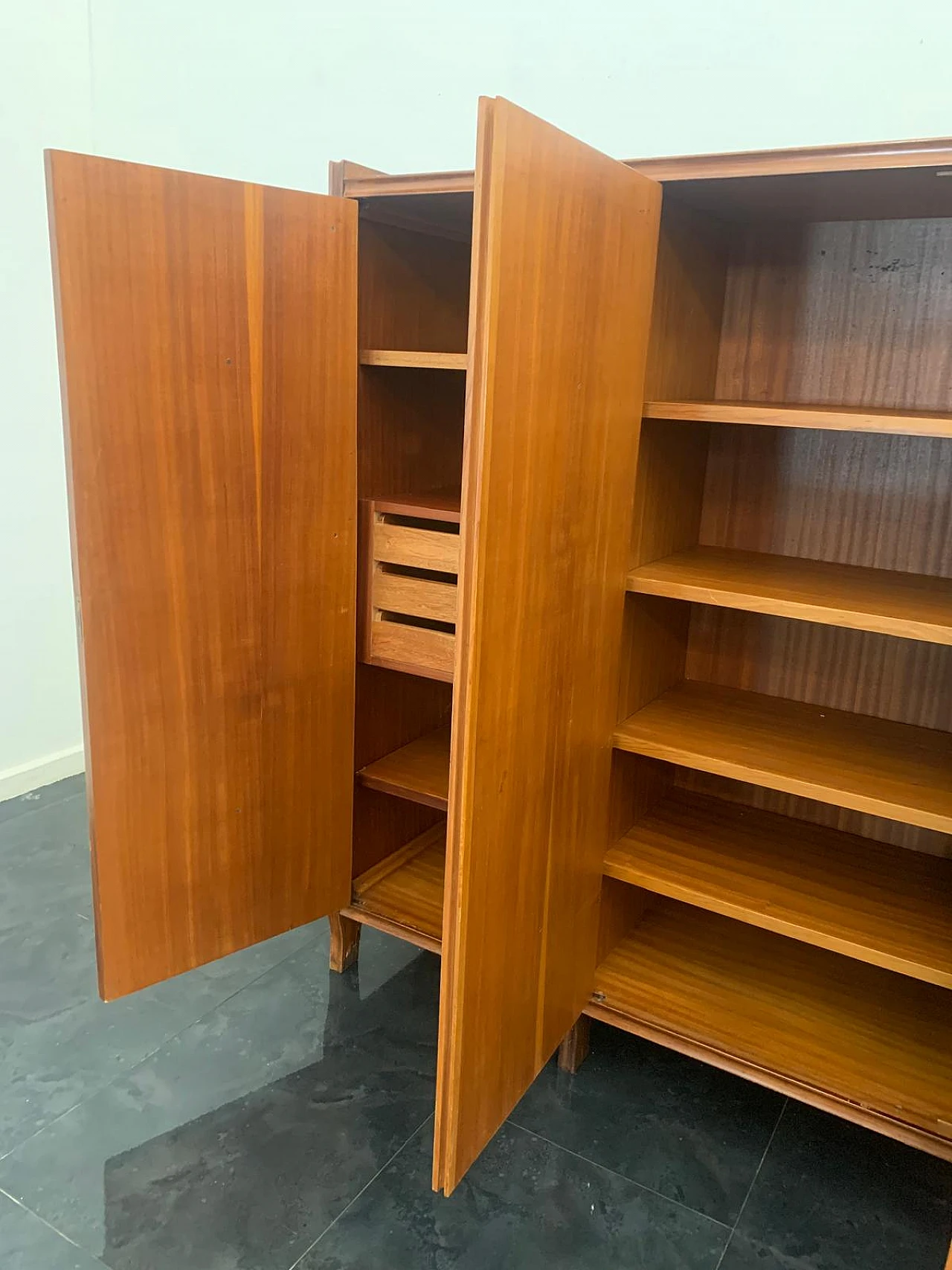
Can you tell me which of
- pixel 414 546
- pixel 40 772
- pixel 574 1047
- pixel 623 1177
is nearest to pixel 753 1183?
pixel 623 1177

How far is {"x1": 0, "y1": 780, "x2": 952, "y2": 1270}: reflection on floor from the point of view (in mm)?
1386

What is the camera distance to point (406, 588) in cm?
171

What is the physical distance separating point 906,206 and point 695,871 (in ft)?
3.59

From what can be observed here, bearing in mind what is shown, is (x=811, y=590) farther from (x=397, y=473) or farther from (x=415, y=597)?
(x=397, y=473)

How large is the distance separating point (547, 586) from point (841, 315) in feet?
2.67

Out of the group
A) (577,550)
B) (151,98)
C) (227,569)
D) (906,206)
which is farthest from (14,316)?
(906,206)

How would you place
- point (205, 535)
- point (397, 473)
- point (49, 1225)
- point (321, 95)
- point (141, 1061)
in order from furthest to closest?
point (321, 95) → point (397, 473) → point (141, 1061) → point (205, 535) → point (49, 1225)

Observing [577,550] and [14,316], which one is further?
[14,316]

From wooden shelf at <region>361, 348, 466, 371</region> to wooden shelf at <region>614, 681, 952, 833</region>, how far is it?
2.14 feet

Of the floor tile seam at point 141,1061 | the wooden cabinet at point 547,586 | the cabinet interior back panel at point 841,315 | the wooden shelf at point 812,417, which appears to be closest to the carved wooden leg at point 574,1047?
the wooden cabinet at point 547,586

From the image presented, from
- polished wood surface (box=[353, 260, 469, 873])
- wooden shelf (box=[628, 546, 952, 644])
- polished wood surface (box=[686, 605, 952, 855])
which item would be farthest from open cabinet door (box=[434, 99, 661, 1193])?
polished wood surface (box=[686, 605, 952, 855])

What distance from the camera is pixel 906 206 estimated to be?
141 centimetres

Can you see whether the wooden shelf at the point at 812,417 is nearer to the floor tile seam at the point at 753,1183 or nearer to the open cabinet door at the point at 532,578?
the open cabinet door at the point at 532,578

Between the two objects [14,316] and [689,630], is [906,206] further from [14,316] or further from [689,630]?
[14,316]
